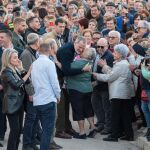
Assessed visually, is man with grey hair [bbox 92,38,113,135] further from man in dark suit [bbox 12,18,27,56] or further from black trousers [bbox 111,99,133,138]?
man in dark suit [bbox 12,18,27,56]

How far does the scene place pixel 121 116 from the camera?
10195mm

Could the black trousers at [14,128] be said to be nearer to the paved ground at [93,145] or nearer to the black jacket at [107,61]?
the paved ground at [93,145]

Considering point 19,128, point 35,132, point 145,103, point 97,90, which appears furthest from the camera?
point 97,90

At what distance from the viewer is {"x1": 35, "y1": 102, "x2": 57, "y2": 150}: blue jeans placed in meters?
8.21

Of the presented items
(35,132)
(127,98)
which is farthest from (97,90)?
(35,132)

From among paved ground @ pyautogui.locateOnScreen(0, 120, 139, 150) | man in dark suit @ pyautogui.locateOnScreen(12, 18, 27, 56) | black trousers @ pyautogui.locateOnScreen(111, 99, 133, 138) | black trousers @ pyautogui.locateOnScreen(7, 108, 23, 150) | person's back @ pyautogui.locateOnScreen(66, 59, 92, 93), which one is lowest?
paved ground @ pyautogui.locateOnScreen(0, 120, 139, 150)

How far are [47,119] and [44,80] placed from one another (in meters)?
0.60

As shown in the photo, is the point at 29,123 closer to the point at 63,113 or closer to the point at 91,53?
the point at 63,113

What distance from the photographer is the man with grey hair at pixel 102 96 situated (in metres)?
10.4

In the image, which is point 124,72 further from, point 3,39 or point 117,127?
point 3,39

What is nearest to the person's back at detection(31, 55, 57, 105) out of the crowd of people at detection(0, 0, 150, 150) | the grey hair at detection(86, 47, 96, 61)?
the crowd of people at detection(0, 0, 150, 150)

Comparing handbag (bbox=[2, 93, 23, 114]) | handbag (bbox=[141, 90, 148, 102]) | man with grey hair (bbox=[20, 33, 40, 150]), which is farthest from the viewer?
handbag (bbox=[141, 90, 148, 102])

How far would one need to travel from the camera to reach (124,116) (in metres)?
10.1

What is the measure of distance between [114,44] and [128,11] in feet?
18.5
